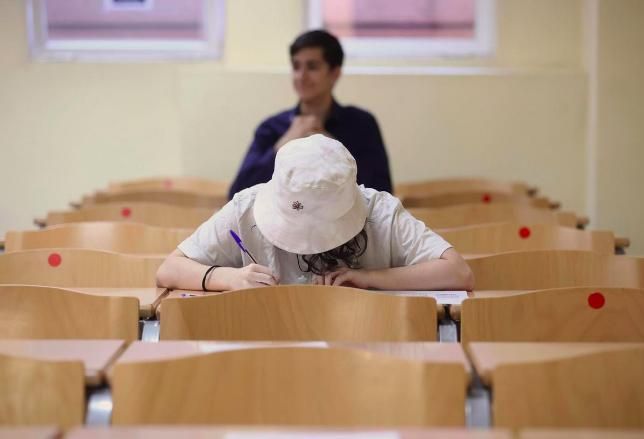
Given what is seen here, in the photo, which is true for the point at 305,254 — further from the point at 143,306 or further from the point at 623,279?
the point at 623,279

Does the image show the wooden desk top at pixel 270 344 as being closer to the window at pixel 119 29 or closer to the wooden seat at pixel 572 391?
the wooden seat at pixel 572 391

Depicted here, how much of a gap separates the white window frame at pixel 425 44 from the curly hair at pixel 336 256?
3.78 metres

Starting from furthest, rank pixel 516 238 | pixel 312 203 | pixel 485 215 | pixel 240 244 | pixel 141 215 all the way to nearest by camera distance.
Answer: pixel 141 215 → pixel 485 215 → pixel 516 238 → pixel 240 244 → pixel 312 203

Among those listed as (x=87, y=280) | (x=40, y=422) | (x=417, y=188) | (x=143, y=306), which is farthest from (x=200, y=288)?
(x=417, y=188)

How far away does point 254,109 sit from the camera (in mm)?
5895

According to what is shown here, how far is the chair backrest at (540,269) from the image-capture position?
2785mm

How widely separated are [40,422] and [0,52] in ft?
16.9

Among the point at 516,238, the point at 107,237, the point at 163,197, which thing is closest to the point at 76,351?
the point at 107,237

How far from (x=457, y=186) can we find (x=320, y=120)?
1.32 meters

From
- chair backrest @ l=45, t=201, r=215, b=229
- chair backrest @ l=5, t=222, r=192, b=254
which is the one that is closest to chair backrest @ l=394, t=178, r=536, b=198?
chair backrest @ l=45, t=201, r=215, b=229

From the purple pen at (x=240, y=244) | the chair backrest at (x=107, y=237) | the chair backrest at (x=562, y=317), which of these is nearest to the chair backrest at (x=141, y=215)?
the chair backrest at (x=107, y=237)

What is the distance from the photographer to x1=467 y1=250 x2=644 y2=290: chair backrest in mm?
2785

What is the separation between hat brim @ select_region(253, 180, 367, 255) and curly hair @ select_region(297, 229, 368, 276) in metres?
0.12

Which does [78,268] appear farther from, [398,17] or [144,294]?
[398,17]
